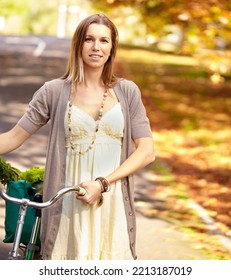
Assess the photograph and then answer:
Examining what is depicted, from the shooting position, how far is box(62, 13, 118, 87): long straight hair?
146 inches

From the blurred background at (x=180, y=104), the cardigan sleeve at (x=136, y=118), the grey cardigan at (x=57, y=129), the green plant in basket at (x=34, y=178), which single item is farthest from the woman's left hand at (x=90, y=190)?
the blurred background at (x=180, y=104)

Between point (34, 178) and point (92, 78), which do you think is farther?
point (34, 178)

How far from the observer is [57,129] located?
378 centimetres

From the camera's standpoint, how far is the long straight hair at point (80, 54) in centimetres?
371

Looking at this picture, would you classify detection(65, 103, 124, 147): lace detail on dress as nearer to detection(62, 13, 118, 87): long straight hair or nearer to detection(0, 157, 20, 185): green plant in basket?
detection(62, 13, 118, 87): long straight hair

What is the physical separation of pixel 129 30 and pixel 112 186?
4726cm

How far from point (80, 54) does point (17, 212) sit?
804mm

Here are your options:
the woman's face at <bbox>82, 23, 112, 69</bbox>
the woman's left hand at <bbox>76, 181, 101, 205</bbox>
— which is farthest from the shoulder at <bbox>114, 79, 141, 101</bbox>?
the woman's left hand at <bbox>76, 181, 101, 205</bbox>

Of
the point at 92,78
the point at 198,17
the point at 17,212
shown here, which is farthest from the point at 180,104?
the point at 92,78

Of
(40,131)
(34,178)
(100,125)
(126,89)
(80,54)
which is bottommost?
(40,131)

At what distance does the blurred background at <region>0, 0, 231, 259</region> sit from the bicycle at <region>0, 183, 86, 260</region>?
139 inches

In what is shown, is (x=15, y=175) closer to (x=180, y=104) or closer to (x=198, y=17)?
(x=198, y=17)
